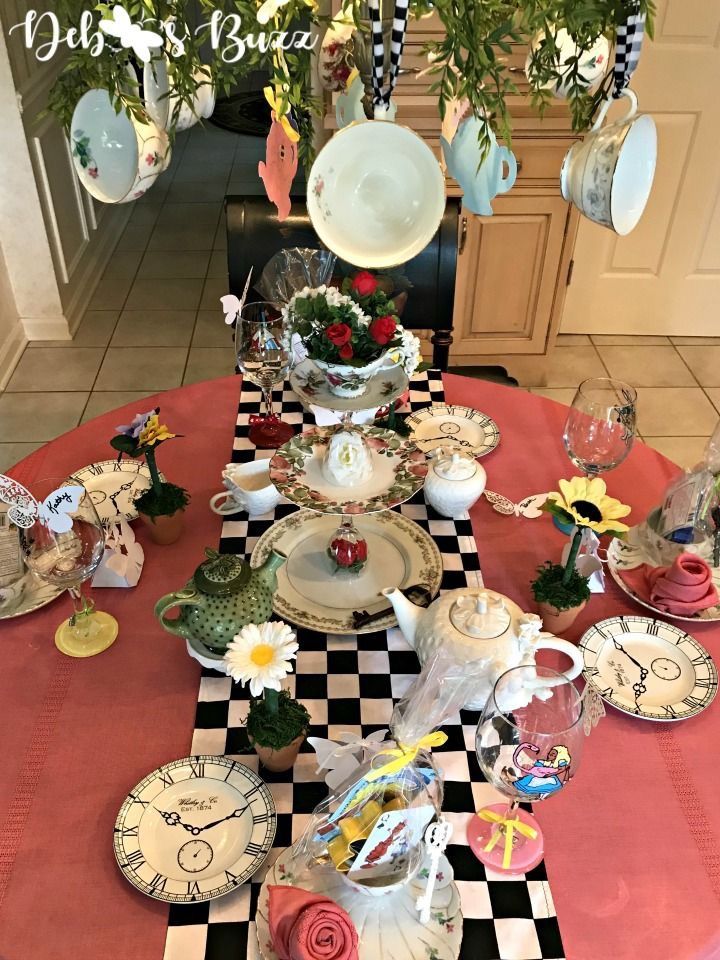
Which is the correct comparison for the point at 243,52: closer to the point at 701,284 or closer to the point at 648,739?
the point at 648,739

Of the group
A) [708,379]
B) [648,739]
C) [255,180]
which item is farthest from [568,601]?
[255,180]

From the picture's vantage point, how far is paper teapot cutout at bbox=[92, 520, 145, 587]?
125cm

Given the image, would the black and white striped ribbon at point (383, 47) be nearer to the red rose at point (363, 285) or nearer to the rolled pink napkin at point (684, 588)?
the red rose at point (363, 285)

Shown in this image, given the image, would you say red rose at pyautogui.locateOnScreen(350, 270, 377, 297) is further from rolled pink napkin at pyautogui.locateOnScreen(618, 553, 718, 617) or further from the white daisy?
rolled pink napkin at pyautogui.locateOnScreen(618, 553, 718, 617)

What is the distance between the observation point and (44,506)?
1116 millimetres

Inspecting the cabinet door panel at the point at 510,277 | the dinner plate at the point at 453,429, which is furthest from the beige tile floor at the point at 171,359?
the dinner plate at the point at 453,429

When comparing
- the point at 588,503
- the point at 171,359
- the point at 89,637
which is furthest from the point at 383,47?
the point at 171,359

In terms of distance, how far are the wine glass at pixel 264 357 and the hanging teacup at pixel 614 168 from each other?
0.55 metres

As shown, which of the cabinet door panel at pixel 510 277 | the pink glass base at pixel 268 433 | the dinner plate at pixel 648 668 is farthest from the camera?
the cabinet door panel at pixel 510 277

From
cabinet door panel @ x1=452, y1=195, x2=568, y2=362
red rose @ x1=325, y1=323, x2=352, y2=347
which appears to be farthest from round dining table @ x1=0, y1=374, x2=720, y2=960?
cabinet door panel @ x1=452, y1=195, x2=568, y2=362

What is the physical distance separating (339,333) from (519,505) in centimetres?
53

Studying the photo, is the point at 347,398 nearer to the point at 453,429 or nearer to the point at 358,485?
the point at 358,485

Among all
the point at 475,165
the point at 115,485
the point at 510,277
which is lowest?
the point at 510,277

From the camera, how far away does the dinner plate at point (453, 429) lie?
5.08 feet
